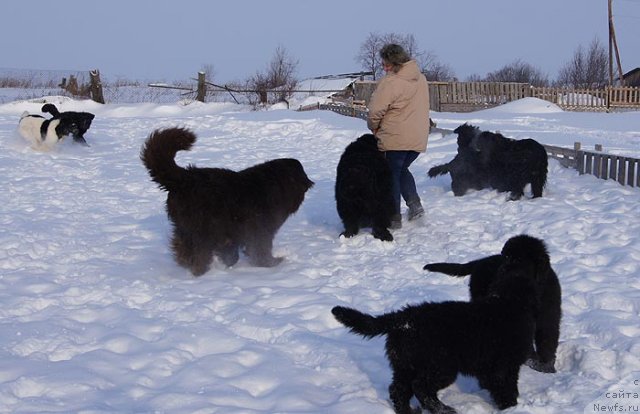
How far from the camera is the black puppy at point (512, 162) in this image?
27.8 feet

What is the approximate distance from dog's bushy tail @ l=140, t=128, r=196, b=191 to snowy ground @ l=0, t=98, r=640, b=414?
874 millimetres

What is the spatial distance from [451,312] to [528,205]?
16.5 feet

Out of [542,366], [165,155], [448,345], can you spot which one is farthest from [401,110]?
[448,345]

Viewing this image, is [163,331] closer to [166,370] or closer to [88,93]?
[166,370]

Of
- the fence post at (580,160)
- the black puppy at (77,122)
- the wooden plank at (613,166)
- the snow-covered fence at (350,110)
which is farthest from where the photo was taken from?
the snow-covered fence at (350,110)

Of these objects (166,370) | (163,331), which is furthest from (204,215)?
(166,370)

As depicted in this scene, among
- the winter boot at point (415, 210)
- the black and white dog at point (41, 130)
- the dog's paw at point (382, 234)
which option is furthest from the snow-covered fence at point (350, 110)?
the dog's paw at point (382, 234)

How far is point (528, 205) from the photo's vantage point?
8.10 m

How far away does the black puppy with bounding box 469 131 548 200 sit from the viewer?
846 centimetres

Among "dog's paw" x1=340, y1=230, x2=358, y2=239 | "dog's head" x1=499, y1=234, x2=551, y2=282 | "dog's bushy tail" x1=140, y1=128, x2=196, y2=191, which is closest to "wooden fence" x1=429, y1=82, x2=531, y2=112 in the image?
"dog's paw" x1=340, y1=230, x2=358, y2=239

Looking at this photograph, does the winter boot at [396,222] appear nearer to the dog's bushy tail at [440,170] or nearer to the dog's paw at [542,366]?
the dog's bushy tail at [440,170]

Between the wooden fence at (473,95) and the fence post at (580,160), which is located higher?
the wooden fence at (473,95)

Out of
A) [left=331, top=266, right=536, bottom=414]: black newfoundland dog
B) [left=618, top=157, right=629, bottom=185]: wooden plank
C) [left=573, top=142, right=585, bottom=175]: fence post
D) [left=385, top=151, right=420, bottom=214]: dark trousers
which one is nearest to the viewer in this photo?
[left=331, top=266, right=536, bottom=414]: black newfoundland dog

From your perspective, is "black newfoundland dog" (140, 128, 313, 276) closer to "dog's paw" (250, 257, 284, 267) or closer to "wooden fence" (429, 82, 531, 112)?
"dog's paw" (250, 257, 284, 267)
